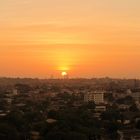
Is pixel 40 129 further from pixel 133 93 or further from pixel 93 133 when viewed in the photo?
pixel 133 93

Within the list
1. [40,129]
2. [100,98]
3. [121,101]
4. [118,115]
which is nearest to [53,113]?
[118,115]

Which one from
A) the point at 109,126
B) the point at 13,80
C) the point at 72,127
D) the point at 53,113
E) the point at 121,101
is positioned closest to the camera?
the point at 72,127

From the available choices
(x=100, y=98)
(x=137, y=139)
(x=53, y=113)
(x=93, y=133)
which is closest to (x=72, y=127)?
(x=93, y=133)

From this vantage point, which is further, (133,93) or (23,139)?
(133,93)

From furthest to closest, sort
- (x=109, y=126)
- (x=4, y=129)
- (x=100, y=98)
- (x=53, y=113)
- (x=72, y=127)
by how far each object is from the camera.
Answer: (x=100, y=98)
(x=53, y=113)
(x=109, y=126)
(x=72, y=127)
(x=4, y=129)

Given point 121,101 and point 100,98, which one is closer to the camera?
point 121,101

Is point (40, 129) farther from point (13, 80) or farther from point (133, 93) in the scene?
point (13, 80)

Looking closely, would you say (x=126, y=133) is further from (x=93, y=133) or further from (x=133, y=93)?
(x=133, y=93)

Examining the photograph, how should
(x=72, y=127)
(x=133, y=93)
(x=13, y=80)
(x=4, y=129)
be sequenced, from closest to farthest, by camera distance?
(x=4, y=129) < (x=72, y=127) < (x=133, y=93) < (x=13, y=80)

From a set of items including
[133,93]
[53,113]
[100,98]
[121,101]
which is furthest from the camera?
[133,93]
